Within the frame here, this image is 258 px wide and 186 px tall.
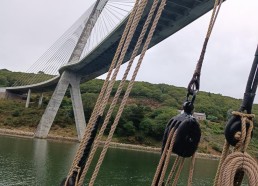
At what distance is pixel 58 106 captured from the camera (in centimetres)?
3294

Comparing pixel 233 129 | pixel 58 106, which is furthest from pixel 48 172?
pixel 58 106

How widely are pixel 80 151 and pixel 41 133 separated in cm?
3042

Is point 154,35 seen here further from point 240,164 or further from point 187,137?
point 240,164

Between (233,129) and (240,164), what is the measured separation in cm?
→ 17

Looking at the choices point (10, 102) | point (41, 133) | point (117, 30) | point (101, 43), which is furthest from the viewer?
point (10, 102)

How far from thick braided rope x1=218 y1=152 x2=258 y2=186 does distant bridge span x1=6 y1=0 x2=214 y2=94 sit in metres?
17.3

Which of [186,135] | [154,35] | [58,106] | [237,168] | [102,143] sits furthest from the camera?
[58,106]

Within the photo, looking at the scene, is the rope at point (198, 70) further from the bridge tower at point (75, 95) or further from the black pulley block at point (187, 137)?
the bridge tower at point (75, 95)

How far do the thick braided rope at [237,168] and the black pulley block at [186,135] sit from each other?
0.27 meters

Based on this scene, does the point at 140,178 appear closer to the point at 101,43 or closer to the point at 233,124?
the point at 101,43

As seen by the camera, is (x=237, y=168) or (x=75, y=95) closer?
(x=237, y=168)

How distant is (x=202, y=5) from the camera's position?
18453 mm

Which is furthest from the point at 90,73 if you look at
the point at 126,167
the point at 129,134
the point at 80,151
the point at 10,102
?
the point at 80,151

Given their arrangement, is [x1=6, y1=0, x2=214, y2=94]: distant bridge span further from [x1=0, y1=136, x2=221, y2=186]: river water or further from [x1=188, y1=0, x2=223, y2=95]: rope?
[x1=188, y1=0, x2=223, y2=95]: rope
